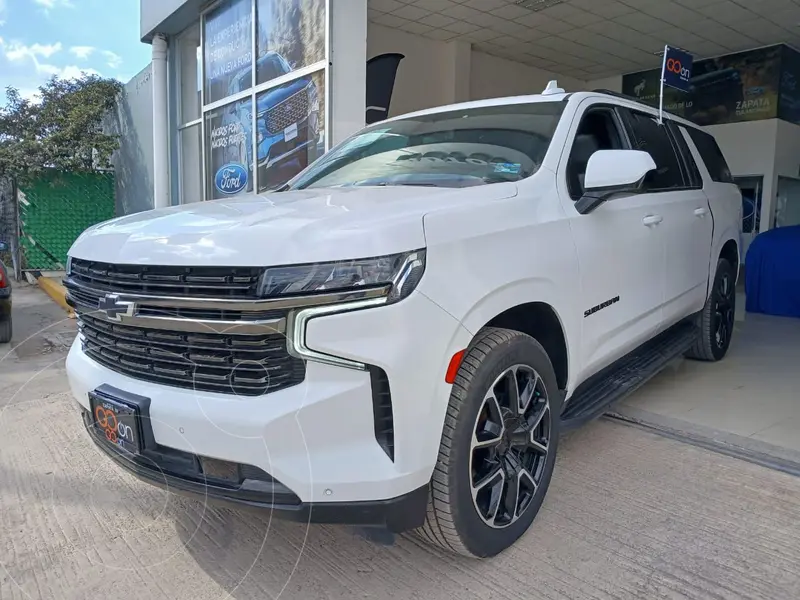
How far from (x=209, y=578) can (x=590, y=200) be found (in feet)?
7.46

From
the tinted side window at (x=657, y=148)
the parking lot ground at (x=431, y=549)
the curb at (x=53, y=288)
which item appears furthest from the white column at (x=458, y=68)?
the parking lot ground at (x=431, y=549)

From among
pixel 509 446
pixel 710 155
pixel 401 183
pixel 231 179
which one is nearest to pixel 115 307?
pixel 401 183

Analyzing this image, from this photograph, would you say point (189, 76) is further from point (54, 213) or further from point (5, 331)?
point (5, 331)

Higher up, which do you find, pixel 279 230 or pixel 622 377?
pixel 279 230

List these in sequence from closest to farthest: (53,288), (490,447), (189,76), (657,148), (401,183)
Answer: (490,447)
(401,183)
(657,148)
(53,288)
(189,76)

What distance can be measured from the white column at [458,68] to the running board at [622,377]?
899 centimetres

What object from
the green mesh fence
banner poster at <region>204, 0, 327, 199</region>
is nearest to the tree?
the green mesh fence

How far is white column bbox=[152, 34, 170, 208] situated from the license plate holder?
1051cm

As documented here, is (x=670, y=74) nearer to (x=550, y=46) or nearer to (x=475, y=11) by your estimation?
(x=475, y=11)

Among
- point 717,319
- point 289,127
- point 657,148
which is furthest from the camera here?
point 289,127

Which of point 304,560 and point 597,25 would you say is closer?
point 304,560

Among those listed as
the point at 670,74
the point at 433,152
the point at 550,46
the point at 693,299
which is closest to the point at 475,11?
the point at 550,46

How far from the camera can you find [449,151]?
3.19 meters

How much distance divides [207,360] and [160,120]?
1146 cm
